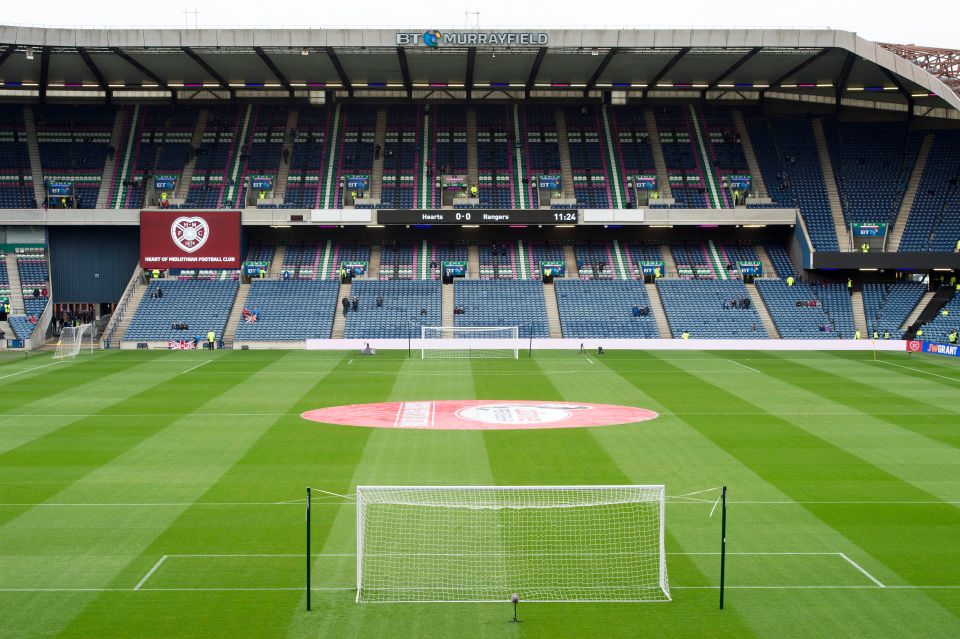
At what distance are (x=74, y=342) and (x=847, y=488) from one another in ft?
151

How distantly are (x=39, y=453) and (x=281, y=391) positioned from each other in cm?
1345

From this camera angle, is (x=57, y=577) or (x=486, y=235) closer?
(x=57, y=577)

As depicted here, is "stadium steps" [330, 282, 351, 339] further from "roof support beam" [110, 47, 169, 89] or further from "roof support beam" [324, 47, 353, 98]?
"roof support beam" [110, 47, 169, 89]

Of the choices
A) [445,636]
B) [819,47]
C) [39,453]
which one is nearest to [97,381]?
[39,453]

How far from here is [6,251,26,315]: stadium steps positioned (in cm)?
6103

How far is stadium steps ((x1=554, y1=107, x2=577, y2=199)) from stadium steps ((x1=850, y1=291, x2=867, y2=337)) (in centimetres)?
2108

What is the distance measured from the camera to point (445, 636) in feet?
47.2

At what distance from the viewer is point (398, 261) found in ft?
221

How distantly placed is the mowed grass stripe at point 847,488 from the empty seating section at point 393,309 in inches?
1039

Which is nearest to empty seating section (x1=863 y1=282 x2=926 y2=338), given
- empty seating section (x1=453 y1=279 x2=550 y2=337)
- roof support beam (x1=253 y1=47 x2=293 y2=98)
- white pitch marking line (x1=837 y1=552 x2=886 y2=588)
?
empty seating section (x1=453 y1=279 x2=550 y2=337)

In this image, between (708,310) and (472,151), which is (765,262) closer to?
(708,310)


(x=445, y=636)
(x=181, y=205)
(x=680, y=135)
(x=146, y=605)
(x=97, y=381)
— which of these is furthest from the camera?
(x=680, y=135)

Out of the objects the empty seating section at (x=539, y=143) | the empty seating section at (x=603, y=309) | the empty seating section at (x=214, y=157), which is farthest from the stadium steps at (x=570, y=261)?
the empty seating section at (x=214, y=157)

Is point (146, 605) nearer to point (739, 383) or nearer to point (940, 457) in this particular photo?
point (940, 457)
